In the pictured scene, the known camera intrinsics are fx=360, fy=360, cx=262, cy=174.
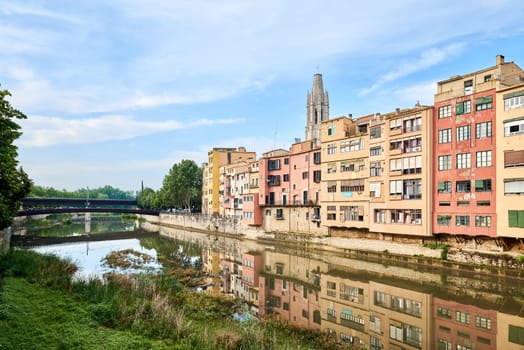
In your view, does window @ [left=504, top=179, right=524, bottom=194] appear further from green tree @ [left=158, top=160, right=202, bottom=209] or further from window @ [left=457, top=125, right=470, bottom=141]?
green tree @ [left=158, top=160, right=202, bottom=209]

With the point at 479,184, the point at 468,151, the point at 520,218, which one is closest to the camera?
the point at 520,218

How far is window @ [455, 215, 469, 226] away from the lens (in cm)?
2643

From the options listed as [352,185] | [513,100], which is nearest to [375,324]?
[513,100]

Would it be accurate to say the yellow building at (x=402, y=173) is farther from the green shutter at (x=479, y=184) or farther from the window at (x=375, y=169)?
the green shutter at (x=479, y=184)

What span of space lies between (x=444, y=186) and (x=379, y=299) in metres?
12.4

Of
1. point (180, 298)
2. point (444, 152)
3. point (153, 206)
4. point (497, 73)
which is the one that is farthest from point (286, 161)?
point (153, 206)

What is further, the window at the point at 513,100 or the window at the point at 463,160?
the window at the point at 463,160

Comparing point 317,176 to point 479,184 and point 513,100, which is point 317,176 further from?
point 513,100

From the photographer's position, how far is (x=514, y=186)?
2347cm

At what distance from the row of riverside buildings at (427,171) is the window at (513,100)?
0.19ft

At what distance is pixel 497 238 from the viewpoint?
24.8m

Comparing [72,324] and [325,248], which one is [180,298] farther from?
[325,248]

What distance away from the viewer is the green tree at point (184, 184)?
256 ft

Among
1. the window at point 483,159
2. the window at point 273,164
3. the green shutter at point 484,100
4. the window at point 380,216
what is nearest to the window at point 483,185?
the window at point 483,159
